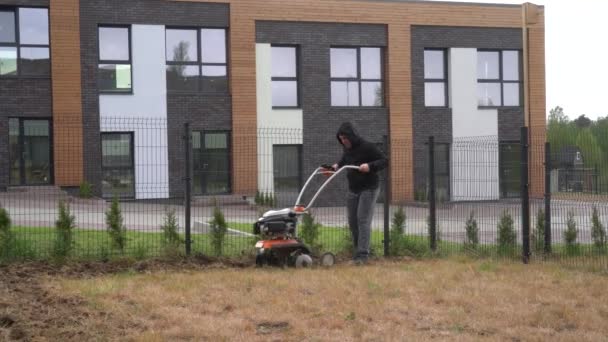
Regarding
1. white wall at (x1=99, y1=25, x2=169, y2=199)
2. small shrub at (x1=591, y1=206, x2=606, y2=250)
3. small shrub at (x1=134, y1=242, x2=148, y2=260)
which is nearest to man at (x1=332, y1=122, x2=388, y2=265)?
small shrub at (x1=134, y1=242, x2=148, y2=260)

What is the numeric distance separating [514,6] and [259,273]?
21.3 m

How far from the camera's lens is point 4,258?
10148 millimetres

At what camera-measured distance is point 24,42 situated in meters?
22.6

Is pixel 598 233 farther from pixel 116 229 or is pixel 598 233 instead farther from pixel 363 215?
pixel 116 229

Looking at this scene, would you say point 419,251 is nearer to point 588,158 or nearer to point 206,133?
point 588,158

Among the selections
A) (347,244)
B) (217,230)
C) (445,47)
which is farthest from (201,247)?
(445,47)

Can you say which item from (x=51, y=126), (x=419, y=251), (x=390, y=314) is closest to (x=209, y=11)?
(x=51, y=126)

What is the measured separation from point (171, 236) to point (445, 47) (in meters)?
18.5

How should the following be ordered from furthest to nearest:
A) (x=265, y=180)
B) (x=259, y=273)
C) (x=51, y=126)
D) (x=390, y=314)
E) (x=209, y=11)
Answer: (x=209, y=11), (x=51, y=126), (x=265, y=180), (x=259, y=273), (x=390, y=314)

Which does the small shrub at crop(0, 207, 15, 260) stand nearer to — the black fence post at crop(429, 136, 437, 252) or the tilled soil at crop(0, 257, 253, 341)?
the tilled soil at crop(0, 257, 253, 341)

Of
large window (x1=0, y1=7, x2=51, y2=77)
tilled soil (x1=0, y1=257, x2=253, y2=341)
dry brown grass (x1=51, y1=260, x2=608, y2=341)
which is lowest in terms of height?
dry brown grass (x1=51, y1=260, x2=608, y2=341)

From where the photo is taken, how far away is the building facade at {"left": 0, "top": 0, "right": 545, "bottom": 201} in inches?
872

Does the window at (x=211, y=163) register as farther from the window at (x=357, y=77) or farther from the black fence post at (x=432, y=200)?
the black fence post at (x=432, y=200)

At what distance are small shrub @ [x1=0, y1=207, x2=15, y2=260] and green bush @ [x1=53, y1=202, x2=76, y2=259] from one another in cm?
57
